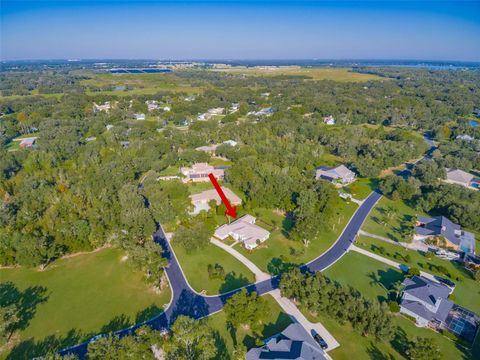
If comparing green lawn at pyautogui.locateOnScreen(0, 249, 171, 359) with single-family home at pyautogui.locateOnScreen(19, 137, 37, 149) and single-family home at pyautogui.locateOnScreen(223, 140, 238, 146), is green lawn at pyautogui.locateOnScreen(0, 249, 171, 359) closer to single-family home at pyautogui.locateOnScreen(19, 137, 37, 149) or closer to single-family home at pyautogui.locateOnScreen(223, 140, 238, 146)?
single-family home at pyautogui.locateOnScreen(223, 140, 238, 146)

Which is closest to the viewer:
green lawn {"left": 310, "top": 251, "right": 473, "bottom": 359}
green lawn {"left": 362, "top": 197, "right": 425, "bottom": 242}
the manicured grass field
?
green lawn {"left": 310, "top": 251, "right": 473, "bottom": 359}

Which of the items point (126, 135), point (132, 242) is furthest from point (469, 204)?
point (126, 135)

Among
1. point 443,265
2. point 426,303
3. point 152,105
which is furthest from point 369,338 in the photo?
point 152,105

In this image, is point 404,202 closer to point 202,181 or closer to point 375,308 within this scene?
point 375,308

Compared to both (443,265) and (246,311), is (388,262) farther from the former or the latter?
(246,311)

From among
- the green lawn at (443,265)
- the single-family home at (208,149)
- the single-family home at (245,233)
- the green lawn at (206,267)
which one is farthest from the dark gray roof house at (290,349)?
the single-family home at (208,149)

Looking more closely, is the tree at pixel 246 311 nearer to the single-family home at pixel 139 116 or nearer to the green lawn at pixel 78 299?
the green lawn at pixel 78 299

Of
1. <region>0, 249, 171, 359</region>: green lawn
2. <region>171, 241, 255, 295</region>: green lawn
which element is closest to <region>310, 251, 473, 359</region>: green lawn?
<region>171, 241, 255, 295</region>: green lawn
